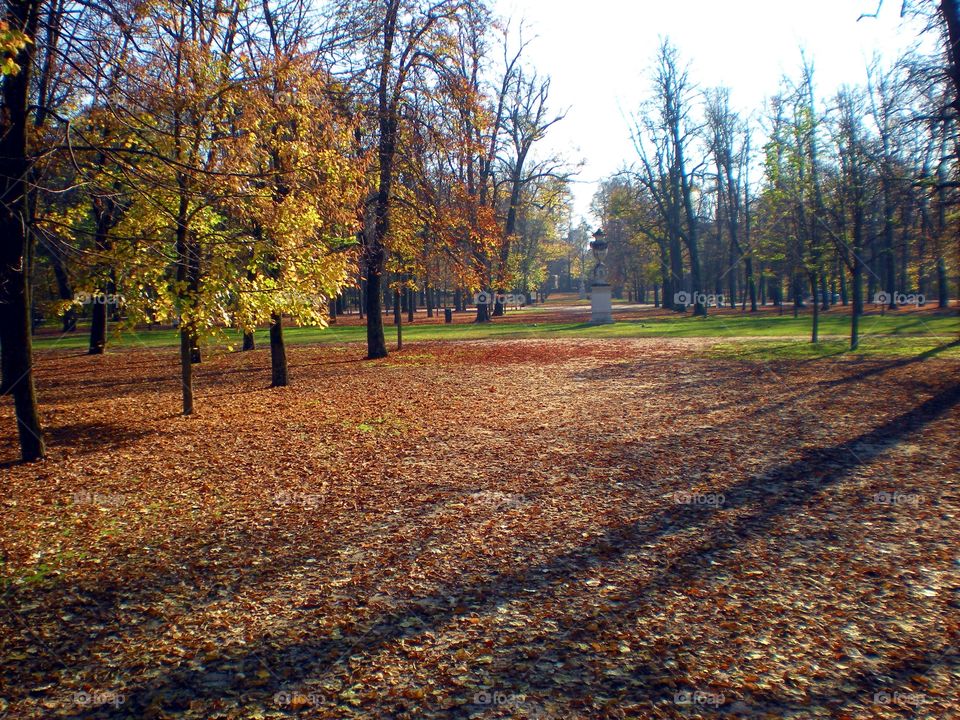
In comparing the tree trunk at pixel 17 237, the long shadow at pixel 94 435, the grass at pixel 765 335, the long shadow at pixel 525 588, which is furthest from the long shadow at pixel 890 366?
the tree trunk at pixel 17 237

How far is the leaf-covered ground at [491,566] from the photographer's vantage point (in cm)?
324

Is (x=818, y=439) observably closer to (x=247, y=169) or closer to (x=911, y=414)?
(x=911, y=414)

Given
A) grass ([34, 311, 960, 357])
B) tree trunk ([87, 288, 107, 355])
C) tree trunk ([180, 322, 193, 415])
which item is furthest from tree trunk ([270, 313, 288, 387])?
tree trunk ([87, 288, 107, 355])

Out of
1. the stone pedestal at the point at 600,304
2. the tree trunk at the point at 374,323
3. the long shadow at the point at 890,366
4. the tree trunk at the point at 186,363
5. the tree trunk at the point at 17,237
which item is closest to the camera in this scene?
the tree trunk at the point at 17,237

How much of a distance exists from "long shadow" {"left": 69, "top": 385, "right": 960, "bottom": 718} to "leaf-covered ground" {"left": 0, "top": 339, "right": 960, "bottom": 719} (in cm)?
2

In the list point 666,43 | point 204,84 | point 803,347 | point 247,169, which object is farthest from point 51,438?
point 666,43

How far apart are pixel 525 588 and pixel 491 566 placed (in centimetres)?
45

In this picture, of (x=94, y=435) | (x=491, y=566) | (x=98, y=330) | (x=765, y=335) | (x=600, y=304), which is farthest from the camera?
(x=600, y=304)

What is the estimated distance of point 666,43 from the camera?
41.4 m

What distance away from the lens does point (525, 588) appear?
14.2 feet

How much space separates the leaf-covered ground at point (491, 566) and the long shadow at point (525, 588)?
22mm

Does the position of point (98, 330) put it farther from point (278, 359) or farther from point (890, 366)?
point (890, 366)

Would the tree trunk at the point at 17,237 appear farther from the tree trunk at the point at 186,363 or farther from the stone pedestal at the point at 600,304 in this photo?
the stone pedestal at the point at 600,304

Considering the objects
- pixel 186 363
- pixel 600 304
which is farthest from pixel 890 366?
pixel 600 304
